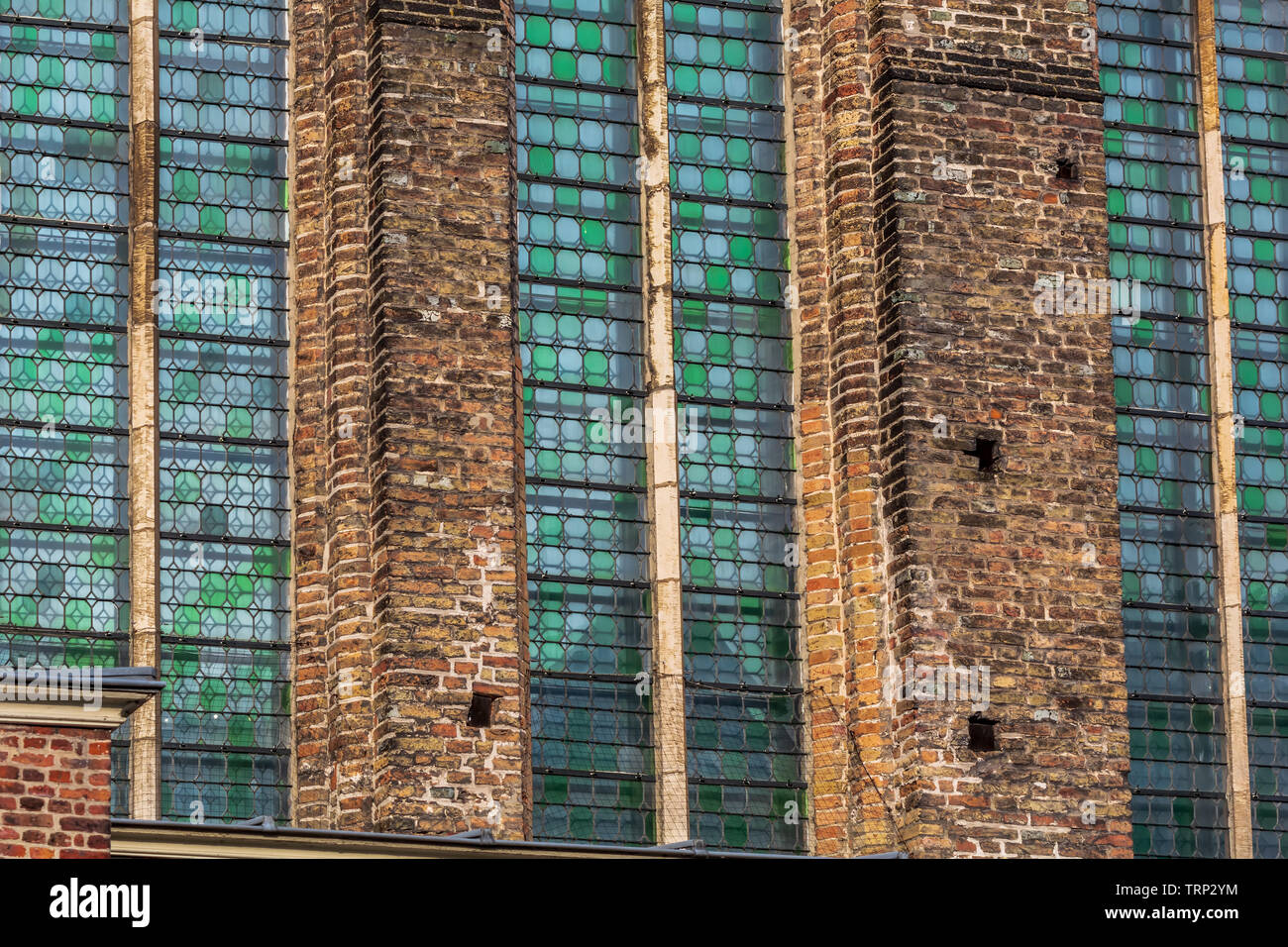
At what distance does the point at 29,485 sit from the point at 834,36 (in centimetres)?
555

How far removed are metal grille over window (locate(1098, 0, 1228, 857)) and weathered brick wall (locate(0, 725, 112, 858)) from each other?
23.1ft

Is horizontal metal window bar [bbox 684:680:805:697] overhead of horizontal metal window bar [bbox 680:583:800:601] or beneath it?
beneath

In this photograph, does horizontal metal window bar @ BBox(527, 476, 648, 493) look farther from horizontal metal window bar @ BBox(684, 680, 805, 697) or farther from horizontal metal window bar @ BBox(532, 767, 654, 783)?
horizontal metal window bar @ BBox(532, 767, 654, 783)

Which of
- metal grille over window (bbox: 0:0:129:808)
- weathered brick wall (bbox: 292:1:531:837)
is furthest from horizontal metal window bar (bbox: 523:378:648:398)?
metal grille over window (bbox: 0:0:129:808)

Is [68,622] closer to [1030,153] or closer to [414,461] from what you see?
[414,461]

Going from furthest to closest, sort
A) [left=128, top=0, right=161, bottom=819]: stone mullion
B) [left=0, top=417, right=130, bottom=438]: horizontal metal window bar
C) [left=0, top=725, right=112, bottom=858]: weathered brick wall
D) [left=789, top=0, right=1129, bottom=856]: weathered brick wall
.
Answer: [left=789, top=0, right=1129, bottom=856]: weathered brick wall, [left=0, top=417, right=130, bottom=438]: horizontal metal window bar, [left=128, top=0, right=161, bottom=819]: stone mullion, [left=0, top=725, right=112, bottom=858]: weathered brick wall

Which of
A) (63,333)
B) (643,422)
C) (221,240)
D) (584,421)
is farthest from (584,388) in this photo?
(63,333)

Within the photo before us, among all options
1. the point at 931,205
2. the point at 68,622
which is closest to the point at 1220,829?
the point at 931,205

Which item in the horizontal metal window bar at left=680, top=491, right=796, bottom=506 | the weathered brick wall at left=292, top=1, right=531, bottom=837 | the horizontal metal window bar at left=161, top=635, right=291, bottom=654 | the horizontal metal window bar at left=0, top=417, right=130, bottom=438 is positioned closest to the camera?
the weathered brick wall at left=292, top=1, right=531, bottom=837

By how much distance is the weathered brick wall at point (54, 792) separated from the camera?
13883 mm

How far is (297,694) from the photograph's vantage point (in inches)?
693

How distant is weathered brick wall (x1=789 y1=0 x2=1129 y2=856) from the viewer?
17953 mm

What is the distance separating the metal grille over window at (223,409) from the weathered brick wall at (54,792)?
3166 millimetres
